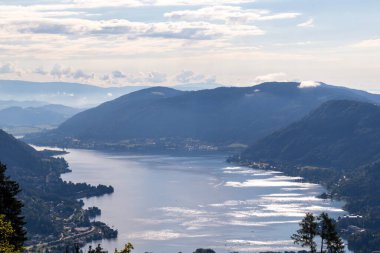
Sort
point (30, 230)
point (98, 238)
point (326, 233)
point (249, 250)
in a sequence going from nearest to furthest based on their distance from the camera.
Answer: point (326, 233) → point (249, 250) → point (98, 238) → point (30, 230)

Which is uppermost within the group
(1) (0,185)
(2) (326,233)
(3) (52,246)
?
(1) (0,185)

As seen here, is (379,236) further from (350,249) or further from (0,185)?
(0,185)

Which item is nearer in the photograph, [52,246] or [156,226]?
[52,246]

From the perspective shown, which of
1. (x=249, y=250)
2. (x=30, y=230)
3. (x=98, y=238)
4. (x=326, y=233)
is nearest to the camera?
(x=326, y=233)

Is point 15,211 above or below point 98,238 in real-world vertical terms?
above

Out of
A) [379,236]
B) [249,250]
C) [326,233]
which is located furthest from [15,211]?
[379,236]

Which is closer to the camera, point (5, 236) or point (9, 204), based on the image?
point (5, 236)

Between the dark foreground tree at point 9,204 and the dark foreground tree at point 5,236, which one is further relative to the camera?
the dark foreground tree at point 9,204

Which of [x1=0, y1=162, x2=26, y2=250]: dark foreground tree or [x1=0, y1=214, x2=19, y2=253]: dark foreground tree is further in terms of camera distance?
[x1=0, y1=162, x2=26, y2=250]: dark foreground tree

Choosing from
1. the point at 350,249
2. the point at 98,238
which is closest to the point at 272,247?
the point at 350,249

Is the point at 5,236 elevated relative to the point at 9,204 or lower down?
lower down
